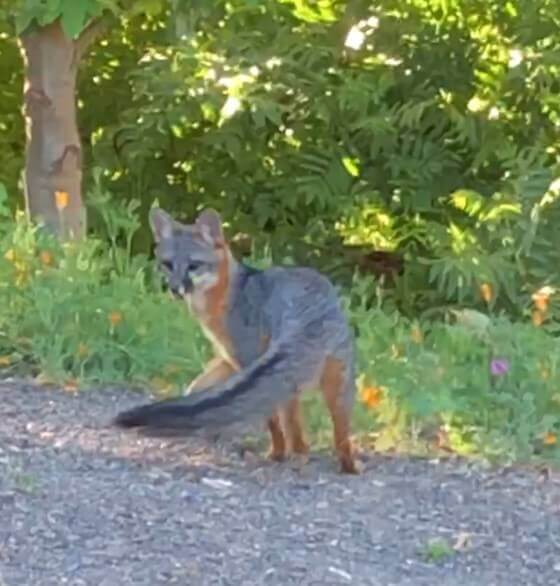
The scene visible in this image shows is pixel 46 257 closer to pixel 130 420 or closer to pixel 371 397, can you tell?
pixel 371 397

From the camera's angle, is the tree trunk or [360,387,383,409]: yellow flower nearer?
[360,387,383,409]: yellow flower

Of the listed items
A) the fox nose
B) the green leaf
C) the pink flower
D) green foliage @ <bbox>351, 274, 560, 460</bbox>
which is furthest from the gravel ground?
the green leaf

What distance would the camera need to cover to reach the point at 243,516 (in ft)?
17.6

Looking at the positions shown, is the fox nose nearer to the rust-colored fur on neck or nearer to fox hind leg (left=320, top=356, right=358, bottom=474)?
the rust-colored fur on neck

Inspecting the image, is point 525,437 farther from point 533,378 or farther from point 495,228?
point 495,228

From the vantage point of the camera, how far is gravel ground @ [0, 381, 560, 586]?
4.93 m

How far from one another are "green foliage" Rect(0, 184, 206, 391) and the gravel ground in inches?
27.3

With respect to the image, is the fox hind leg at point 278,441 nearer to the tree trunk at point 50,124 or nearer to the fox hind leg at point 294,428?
the fox hind leg at point 294,428

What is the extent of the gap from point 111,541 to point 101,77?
22.9 ft

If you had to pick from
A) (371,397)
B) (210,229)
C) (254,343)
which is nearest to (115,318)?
(210,229)

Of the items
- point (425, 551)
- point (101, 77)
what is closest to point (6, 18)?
point (101, 77)

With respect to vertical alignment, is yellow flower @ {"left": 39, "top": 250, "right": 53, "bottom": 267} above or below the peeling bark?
below

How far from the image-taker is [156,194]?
454 inches

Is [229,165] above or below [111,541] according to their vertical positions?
above
